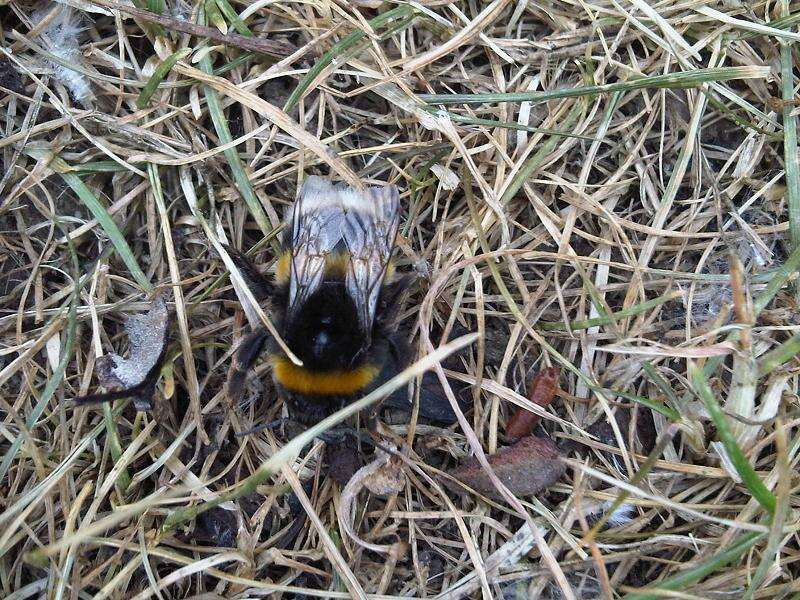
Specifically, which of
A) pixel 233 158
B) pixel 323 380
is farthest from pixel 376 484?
pixel 233 158

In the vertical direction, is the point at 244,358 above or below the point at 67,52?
below

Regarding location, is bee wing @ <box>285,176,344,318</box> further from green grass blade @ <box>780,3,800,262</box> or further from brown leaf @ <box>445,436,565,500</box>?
green grass blade @ <box>780,3,800,262</box>

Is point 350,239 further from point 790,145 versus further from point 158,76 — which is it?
point 790,145

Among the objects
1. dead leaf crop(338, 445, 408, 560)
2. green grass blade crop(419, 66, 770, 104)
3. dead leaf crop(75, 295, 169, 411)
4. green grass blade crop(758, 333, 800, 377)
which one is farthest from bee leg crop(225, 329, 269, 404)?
green grass blade crop(758, 333, 800, 377)

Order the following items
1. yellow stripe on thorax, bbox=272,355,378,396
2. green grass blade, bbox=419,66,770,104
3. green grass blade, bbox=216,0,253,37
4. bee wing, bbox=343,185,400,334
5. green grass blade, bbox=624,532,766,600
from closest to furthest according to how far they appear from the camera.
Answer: green grass blade, bbox=624,532,766,600 → yellow stripe on thorax, bbox=272,355,378,396 → bee wing, bbox=343,185,400,334 → green grass blade, bbox=419,66,770,104 → green grass blade, bbox=216,0,253,37

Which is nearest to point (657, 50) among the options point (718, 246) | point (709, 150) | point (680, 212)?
point (709, 150)

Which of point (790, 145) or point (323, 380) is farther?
point (790, 145)

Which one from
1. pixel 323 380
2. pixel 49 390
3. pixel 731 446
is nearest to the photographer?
pixel 731 446

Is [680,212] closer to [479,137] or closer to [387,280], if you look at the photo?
[479,137]
